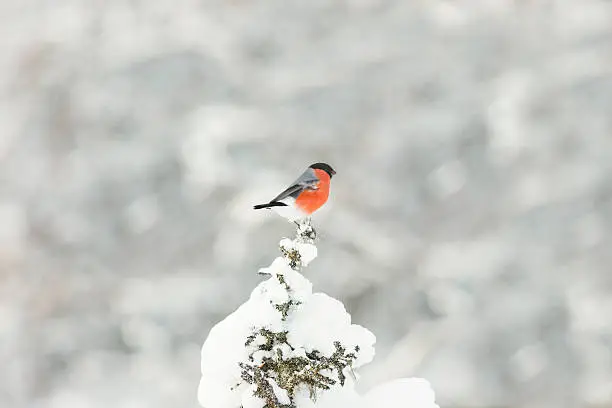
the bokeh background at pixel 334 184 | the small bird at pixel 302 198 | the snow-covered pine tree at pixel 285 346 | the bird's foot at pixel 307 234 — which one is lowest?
the snow-covered pine tree at pixel 285 346

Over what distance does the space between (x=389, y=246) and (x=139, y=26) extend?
1466cm

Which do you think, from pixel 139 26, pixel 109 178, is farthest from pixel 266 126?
pixel 139 26

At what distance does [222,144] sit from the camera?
29.0m

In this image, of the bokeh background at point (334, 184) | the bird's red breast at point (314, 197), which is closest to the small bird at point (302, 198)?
the bird's red breast at point (314, 197)

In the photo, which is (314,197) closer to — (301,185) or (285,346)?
(301,185)

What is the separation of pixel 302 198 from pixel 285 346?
0.85 m

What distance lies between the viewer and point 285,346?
4.52 meters

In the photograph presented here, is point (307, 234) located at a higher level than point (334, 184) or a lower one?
lower

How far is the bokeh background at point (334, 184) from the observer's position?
81.9 ft

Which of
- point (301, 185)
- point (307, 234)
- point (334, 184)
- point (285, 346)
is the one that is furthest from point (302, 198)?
point (334, 184)

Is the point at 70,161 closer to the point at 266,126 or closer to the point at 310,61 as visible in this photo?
the point at 266,126

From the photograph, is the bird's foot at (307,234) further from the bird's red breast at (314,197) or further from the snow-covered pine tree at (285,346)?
the bird's red breast at (314,197)

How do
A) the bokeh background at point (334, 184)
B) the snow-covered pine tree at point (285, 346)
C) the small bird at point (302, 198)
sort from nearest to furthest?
the snow-covered pine tree at point (285, 346)
the small bird at point (302, 198)
the bokeh background at point (334, 184)

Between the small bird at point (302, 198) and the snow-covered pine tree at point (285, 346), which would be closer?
the snow-covered pine tree at point (285, 346)
